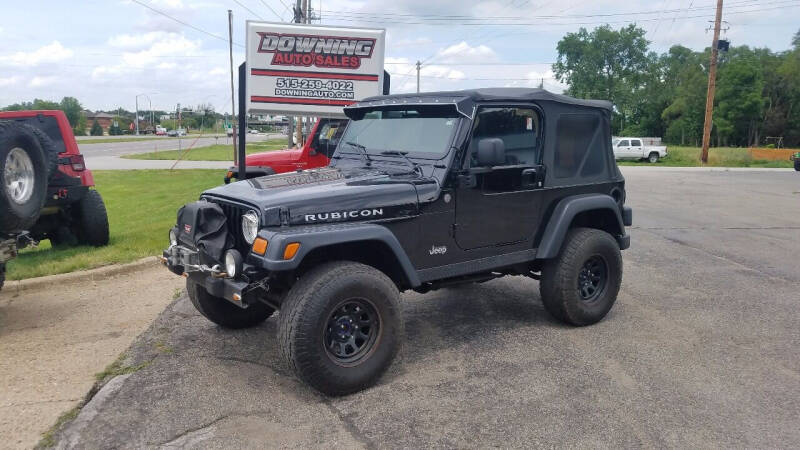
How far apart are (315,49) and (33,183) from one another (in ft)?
18.9

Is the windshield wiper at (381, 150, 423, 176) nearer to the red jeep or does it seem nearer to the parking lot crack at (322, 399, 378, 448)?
the parking lot crack at (322, 399, 378, 448)

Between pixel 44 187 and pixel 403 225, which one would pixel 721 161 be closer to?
pixel 403 225

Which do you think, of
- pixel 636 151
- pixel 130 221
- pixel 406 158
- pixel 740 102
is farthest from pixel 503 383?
pixel 740 102

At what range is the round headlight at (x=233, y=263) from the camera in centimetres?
393

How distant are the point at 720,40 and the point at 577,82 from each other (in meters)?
43.2

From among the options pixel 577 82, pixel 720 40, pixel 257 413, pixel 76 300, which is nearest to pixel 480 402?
pixel 257 413

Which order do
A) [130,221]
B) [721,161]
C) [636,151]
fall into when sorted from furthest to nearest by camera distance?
[636,151] → [721,161] → [130,221]

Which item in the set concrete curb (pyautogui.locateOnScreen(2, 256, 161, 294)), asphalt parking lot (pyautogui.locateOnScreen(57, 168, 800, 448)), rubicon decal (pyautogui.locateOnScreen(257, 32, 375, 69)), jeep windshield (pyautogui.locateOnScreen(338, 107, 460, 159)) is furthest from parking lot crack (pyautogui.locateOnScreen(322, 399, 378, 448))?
rubicon decal (pyautogui.locateOnScreen(257, 32, 375, 69))

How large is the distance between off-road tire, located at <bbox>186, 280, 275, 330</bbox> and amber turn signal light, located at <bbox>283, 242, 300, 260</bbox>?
59.5 inches

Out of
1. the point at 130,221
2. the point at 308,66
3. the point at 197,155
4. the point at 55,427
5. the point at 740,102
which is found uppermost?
the point at 740,102

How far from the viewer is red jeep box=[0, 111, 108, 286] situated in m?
5.25

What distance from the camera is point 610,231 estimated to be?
19.0ft

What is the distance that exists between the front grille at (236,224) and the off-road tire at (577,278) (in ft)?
8.38

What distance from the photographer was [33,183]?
570cm
